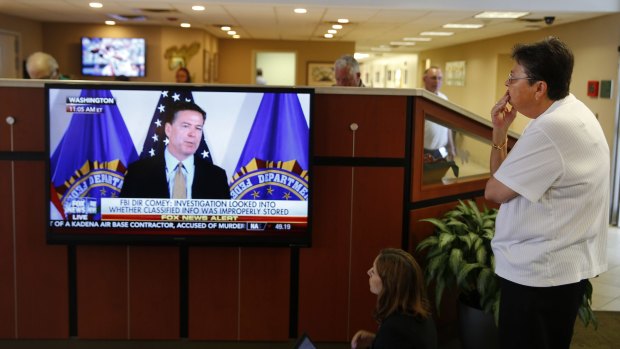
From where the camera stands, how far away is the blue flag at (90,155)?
3.25 meters

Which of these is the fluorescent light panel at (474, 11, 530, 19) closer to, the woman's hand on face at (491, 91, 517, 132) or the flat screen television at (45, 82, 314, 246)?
the flat screen television at (45, 82, 314, 246)

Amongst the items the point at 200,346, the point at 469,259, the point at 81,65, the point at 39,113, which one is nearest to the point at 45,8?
the point at 81,65

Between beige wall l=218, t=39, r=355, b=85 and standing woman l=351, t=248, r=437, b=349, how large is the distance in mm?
13578

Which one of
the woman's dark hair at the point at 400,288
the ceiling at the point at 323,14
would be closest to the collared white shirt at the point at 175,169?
the woman's dark hair at the point at 400,288

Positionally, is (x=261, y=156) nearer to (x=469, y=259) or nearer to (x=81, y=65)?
(x=469, y=259)

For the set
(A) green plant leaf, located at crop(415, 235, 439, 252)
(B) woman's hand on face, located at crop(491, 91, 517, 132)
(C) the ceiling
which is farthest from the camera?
(C) the ceiling

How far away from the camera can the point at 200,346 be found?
3.62 meters

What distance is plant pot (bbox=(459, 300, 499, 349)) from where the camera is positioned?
331 cm

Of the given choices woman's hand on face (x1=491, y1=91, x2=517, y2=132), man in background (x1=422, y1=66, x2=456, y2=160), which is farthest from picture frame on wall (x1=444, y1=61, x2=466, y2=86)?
woman's hand on face (x1=491, y1=91, x2=517, y2=132)

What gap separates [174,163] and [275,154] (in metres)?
0.50

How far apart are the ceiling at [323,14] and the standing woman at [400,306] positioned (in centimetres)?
637

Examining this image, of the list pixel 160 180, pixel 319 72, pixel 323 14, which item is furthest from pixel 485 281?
pixel 319 72

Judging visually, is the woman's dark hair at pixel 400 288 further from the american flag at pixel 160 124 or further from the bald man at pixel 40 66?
the bald man at pixel 40 66

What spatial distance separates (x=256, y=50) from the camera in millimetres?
15609
